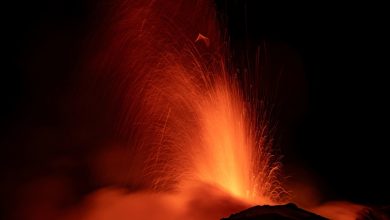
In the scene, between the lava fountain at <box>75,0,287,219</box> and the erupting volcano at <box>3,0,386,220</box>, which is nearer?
the erupting volcano at <box>3,0,386,220</box>

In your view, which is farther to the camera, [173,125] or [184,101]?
[173,125]

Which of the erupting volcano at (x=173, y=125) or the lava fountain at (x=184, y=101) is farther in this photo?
the lava fountain at (x=184, y=101)

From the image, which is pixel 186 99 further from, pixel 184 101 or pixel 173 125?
pixel 173 125

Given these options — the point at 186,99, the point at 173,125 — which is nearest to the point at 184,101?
the point at 186,99

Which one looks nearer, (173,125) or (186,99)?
(186,99)

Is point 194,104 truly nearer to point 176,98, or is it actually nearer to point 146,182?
point 176,98

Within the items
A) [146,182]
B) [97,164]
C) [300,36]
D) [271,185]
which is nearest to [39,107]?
[97,164]

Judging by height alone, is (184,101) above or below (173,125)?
above

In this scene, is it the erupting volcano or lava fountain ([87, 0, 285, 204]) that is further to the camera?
lava fountain ([87, 0, 285, 204])

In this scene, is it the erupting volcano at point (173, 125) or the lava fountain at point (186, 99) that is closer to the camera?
the erupting volcano at point (173, 125)

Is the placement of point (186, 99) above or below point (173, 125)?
above

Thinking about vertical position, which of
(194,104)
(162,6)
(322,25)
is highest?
(322,25)
